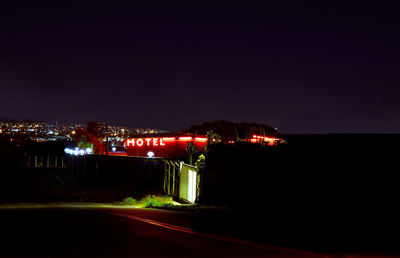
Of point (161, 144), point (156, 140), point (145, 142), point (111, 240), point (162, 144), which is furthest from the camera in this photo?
point (145, 142)

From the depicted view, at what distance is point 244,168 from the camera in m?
15.7

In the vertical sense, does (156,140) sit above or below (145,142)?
above

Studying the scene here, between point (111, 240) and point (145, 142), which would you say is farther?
point (145, 142)

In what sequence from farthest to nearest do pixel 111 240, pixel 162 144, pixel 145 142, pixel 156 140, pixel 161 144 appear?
pixel 145 142
pixel 156 140
pixel 161 144
pixel 162 144
pixel 111 240

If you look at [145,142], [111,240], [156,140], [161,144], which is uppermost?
[156,140]

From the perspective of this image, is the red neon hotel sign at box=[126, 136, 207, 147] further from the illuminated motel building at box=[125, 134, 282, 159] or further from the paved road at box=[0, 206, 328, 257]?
the paved road at box=[0, 206, 328, 257]

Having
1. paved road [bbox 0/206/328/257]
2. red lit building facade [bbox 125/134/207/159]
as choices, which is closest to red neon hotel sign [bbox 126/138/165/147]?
red lit building facade [bbox 125/134/207/159]

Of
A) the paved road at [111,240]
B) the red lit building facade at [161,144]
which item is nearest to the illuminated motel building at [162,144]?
the red lit building facade at [161,144]

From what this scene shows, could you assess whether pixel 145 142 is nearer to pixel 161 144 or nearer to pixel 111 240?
pixel 161 144

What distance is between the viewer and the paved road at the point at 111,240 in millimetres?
7561

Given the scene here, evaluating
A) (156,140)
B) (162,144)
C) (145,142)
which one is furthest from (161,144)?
(145,142)

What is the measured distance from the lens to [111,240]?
28.5 ft

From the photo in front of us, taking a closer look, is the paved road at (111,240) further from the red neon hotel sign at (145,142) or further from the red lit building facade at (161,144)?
the red neon hotel sign at (145,142)

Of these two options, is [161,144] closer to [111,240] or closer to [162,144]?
[162,144]
